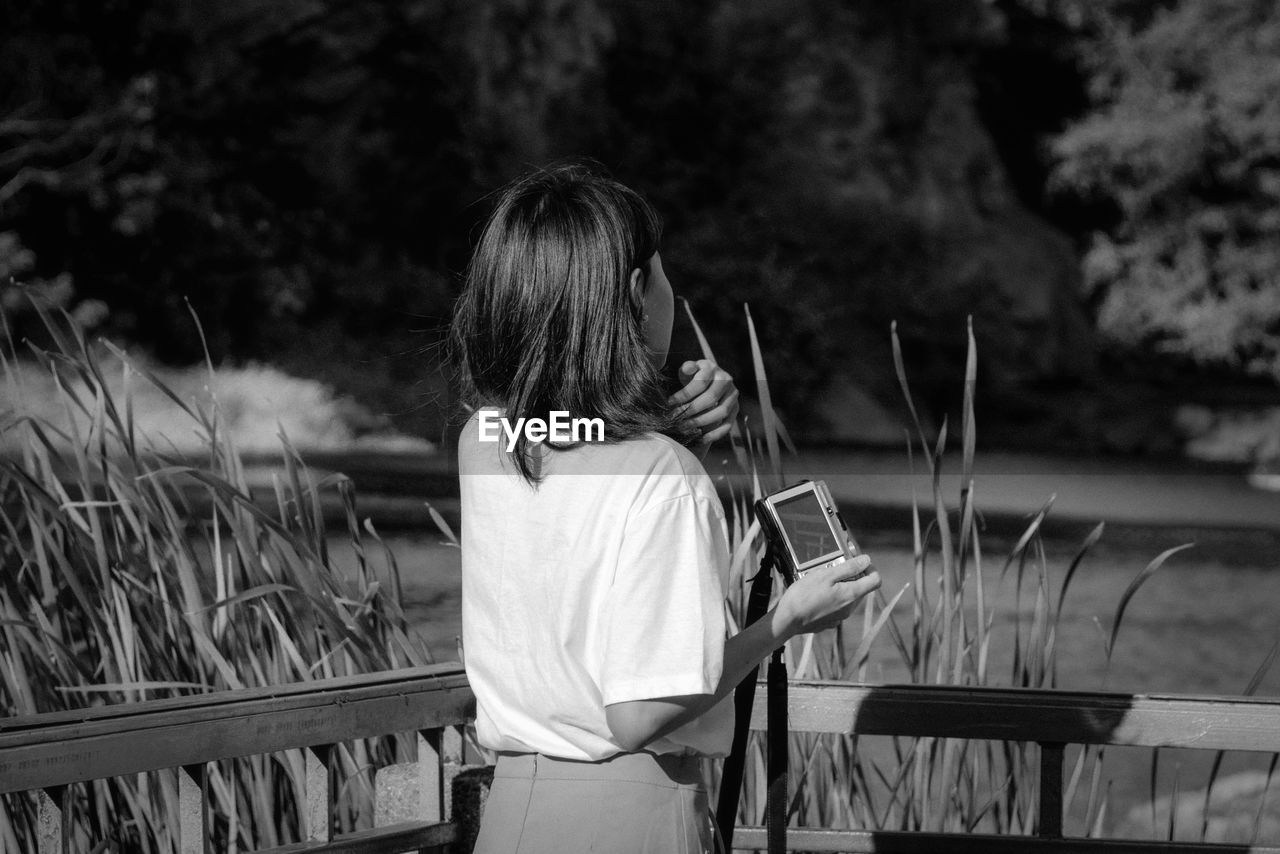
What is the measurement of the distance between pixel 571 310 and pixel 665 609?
0.19 meters

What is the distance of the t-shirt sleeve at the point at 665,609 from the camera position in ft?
2.30

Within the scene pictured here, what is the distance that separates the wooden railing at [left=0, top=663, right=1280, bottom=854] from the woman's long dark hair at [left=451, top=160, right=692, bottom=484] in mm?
449

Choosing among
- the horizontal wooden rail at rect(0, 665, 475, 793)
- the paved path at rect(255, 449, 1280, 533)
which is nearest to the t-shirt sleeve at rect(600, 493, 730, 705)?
the horizontal wooden rail at rect(0, 665, 475, 793)

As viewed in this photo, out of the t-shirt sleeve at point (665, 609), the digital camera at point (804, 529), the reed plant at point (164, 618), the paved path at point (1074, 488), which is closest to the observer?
the t-shirt sleeve at point (665, 609)

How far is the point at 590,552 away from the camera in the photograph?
746 millimetres

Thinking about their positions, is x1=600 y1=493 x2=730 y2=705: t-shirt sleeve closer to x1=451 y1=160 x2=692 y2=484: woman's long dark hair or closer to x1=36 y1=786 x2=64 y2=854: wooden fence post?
x1=451 y1=160 x2=692 y2=484: woman's long dark hair

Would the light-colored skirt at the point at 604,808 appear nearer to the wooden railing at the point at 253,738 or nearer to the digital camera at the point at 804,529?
the digital camera at the point at 804,529

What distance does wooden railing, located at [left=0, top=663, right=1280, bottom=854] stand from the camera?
1052 millimetres

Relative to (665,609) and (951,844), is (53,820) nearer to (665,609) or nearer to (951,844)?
(665,609)

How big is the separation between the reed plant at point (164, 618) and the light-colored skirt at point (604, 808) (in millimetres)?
571

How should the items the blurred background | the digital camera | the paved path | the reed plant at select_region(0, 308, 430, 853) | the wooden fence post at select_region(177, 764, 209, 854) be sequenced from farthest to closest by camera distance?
the paved path < the blurred background < the reed plant at select_region(0, 308, 430, 853) < the wooden fence post at select_region(177, 764, 209, 854) < the digital camera

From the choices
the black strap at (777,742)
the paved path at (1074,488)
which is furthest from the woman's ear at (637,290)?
the paved path at (1074,488)

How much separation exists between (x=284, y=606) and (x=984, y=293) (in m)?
5.89
